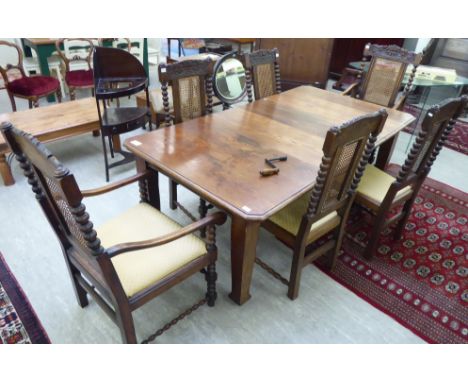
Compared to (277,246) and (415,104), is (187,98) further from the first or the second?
(415,104)

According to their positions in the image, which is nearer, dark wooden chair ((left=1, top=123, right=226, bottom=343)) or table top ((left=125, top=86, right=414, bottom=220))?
dark wooden chair ((left=1, top=123, right=226, bottom=343))

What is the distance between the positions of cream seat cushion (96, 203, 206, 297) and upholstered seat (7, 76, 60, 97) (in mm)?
2341

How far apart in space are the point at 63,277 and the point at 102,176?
1.11m

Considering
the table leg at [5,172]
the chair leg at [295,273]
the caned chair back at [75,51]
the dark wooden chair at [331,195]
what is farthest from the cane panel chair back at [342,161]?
the caned chair back at [75,51]

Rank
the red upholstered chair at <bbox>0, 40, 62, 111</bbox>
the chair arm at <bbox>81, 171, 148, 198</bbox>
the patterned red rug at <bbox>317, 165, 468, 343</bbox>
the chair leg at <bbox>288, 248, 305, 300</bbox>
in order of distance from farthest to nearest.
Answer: the red upholstered chair at <bbox>0, 40, 62, 111</bbox> → the patterned red rug at <bbox>317, 165, 468, 343</bbox> → the chair leg at <bbox>288, 248, 305, 300</bbox> → the chair arm at <bbox>81, 171, 148, 198</bbox>

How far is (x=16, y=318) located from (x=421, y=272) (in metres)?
2.30

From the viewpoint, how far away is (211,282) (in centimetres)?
170

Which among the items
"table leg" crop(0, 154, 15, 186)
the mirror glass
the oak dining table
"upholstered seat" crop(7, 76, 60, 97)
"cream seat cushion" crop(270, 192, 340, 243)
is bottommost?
"table leg" crop(0, 154, 15, 186)

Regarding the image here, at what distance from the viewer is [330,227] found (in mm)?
1814

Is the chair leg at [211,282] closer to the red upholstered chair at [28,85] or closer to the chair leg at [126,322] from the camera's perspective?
the chair leg at [126,322]

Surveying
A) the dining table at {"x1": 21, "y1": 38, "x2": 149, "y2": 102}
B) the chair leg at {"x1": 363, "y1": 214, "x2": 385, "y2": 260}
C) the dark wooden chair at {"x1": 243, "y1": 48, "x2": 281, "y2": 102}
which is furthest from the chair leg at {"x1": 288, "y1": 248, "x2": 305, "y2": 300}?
the dining table at {"x1": 21, "y1": 38, "x2": 149, "y2": 102}

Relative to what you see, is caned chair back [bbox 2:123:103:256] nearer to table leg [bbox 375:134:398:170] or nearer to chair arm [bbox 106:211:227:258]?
chair arm [bbox 106:211:227:258]

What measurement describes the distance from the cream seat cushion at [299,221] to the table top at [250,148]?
0.28 meters

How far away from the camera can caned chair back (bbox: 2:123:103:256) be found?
3.02ft
